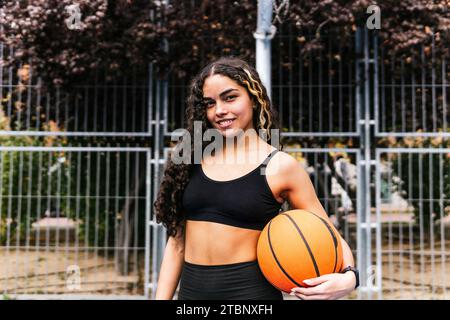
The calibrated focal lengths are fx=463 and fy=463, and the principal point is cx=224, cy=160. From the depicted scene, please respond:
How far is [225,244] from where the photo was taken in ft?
5.95

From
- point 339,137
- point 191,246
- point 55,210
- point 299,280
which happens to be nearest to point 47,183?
point 55,210

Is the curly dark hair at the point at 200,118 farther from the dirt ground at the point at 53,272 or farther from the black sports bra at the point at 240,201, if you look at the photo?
the dirt ground at the point at 53,272

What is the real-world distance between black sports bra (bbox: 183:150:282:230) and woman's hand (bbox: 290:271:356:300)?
0.95 ft

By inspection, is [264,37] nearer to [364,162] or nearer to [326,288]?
[364,162]

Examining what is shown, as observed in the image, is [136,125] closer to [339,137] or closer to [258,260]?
[339,137]

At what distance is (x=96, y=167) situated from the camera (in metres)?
5.40

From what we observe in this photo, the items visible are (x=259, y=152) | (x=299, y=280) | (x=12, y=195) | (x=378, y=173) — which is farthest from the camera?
(x=12, y=195)

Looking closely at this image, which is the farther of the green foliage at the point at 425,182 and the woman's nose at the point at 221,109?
the green foliage at the point at 425,182

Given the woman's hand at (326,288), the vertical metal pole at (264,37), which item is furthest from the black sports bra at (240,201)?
the vertical metal pole at (264,37)

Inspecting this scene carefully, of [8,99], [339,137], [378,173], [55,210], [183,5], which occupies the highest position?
[183,5]

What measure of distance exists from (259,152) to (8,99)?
455 centimetres

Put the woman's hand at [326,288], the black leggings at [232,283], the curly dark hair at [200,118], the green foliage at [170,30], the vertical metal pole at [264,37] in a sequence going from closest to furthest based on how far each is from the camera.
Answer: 1. the woman's hand at [326,288]
2. the black leggings at [232,283]
3. the curly dark hair at [200,118]
4. the vertical metal pole at [264,37]
5. the green foliage at [170,30]

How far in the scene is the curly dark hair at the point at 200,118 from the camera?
78.0 inches

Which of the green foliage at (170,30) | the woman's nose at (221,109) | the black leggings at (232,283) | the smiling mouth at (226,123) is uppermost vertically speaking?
the green foliage at (170,30)
